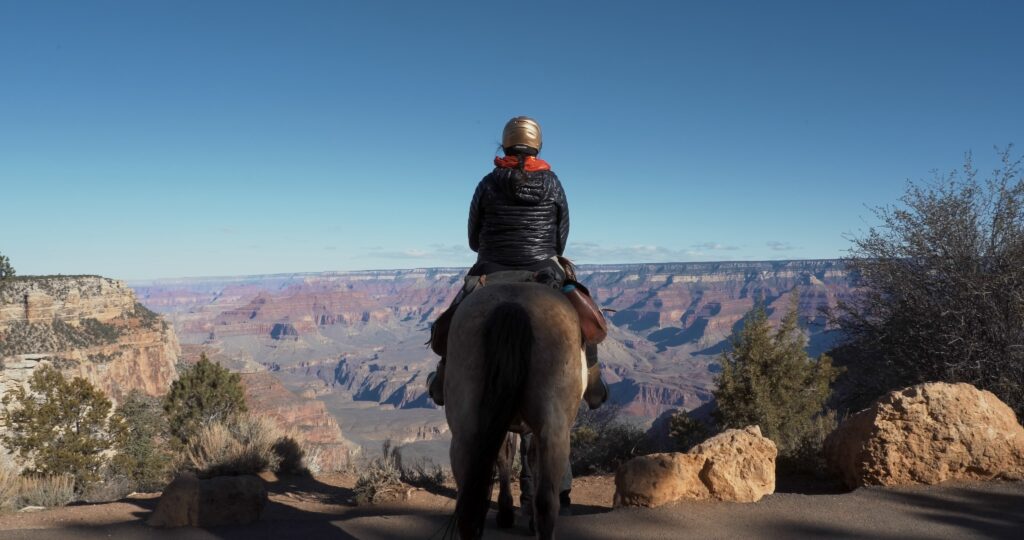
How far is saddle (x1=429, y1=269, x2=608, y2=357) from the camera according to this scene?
407 centimetres

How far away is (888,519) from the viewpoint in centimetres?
530

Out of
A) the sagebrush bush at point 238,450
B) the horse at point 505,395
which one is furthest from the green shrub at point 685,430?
the horse at point 505,395

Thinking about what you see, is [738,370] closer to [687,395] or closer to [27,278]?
[27,278]

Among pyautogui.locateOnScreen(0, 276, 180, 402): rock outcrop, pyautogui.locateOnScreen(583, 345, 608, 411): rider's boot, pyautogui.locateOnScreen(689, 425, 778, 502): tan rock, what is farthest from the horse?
pyautogui.locateOnScreen(0, 276, 180, 402): rock outcrop

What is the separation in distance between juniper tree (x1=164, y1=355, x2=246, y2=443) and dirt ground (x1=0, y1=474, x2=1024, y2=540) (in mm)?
13252

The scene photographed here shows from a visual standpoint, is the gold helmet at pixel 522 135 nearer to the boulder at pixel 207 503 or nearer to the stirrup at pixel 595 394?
the stirrup at pixel 595 394

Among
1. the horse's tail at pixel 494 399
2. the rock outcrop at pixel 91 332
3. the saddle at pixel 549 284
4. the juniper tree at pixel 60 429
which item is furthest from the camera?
the rock outcrop at pixel 91 332

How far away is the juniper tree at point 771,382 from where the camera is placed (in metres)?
9.77

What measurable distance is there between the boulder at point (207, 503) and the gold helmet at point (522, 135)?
4.59 metres

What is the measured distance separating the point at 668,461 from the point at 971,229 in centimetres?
823

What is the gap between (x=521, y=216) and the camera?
14.6 ft

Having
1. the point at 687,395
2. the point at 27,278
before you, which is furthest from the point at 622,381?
the point at 27,278

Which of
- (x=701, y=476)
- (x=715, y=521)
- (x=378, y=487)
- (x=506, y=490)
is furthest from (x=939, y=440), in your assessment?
(x=378, y=487)

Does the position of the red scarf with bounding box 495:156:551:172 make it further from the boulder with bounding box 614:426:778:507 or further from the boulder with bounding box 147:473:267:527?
the boulder with bounding box 147:473:267:527
